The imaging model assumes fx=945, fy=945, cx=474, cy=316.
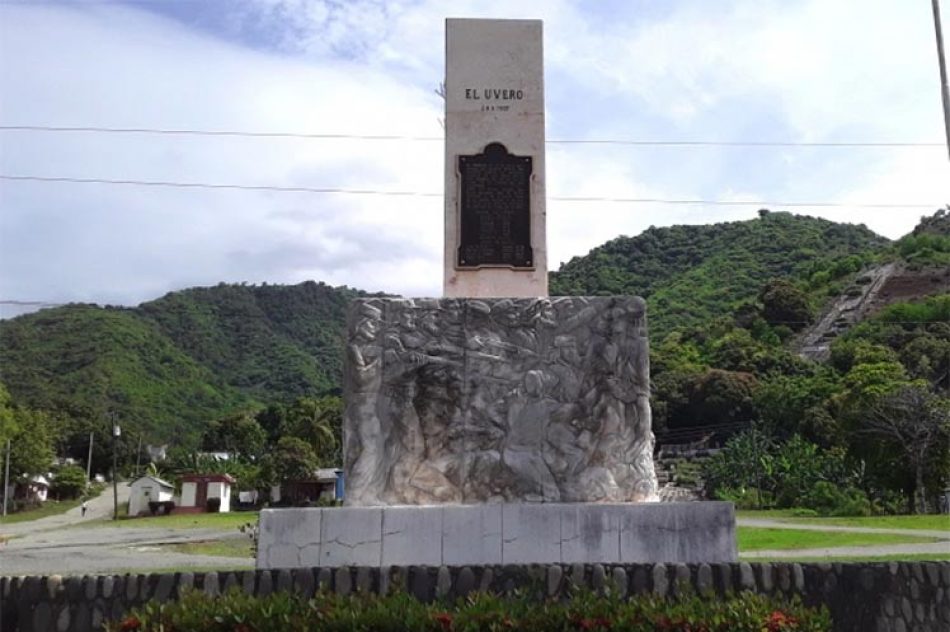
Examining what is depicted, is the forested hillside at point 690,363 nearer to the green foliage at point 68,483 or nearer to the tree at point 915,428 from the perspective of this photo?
the tree at point 915,428

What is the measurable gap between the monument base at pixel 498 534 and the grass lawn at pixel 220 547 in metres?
9.60

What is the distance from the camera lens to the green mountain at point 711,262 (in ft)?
261

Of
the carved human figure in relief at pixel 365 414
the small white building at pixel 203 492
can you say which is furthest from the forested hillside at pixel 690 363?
the carved human figure in relief at pixel 365 414

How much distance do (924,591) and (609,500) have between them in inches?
107

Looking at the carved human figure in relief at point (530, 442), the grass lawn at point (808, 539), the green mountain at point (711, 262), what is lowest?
the grass lawn at point (808, 539)

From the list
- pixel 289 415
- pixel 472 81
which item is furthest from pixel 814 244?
pixel 472 81

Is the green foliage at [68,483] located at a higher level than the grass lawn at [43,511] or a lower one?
higher

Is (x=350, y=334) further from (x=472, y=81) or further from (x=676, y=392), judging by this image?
(x=676, y=392)

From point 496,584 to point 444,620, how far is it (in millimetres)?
1230

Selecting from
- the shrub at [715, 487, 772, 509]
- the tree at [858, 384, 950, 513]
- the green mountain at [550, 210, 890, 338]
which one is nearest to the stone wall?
the tree at [858, 384, 950, 513]

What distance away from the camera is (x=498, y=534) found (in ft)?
27.2

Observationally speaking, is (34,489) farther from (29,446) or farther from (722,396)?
(722,396)

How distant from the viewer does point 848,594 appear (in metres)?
6.96

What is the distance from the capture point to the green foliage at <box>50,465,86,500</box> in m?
59.2
